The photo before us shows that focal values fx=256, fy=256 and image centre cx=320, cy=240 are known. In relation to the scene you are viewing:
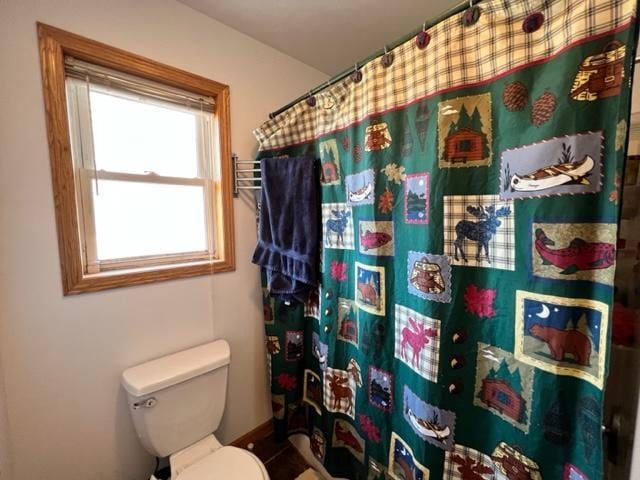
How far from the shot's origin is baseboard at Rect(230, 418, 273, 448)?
153cm

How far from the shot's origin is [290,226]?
4.24 feet

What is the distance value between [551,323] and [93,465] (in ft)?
5.91

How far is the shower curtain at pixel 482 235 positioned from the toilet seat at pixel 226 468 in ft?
1.52

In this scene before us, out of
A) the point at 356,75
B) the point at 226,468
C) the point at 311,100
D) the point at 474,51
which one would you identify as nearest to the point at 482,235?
the point at 474,51

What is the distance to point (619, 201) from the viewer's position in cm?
53

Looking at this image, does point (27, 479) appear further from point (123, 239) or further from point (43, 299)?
point (123, 239)

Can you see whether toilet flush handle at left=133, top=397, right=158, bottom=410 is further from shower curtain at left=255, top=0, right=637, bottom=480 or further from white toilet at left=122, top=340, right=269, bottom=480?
shower curtain at left=255, top=0, right=637, bottom=480

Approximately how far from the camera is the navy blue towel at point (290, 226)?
1.24 meters

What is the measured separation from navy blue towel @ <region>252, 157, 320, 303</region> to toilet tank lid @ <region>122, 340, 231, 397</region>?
1.33 feet

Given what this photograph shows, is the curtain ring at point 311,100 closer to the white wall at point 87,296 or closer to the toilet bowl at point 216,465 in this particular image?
the white wall at point 87,296

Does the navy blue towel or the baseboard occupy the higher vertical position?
the navy blue towel

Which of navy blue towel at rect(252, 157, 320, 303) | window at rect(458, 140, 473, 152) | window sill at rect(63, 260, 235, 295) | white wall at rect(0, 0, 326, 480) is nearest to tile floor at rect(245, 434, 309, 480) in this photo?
white wall at rect(0, 0, 326, 480)

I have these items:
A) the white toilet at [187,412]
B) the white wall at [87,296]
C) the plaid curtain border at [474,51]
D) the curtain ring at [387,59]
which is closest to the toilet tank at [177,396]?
the white toilet at [187,412]

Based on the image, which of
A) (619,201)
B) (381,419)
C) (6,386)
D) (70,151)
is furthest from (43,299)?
(619,201)
